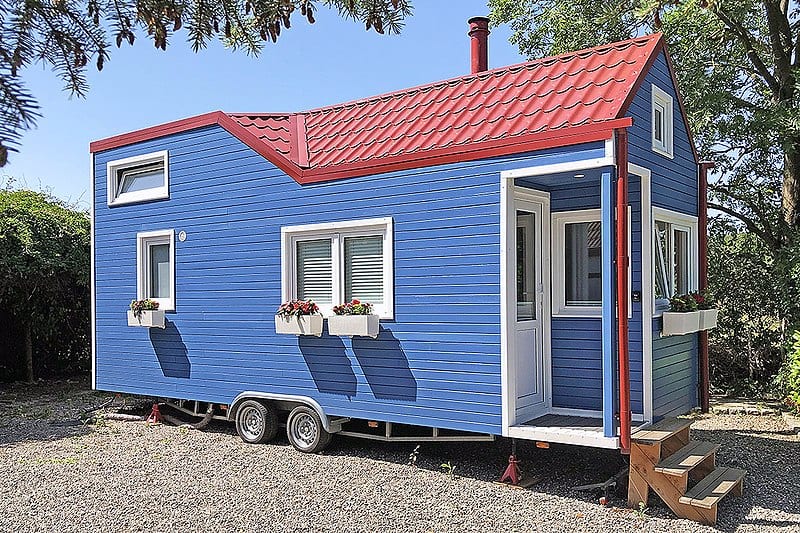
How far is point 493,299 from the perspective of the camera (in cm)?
660

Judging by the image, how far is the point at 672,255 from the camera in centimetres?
768

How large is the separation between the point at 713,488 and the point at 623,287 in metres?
1.78

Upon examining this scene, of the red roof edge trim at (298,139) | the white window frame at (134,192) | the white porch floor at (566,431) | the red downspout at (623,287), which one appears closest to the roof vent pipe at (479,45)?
the red roof edge trim at (298,139)

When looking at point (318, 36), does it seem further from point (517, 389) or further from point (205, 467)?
point (205, 467)

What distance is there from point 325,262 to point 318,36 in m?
5.85

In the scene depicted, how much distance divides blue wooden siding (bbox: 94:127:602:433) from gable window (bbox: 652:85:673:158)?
1715 millimetres

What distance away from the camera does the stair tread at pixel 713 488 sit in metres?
5.71

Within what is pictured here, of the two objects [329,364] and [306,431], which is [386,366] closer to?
[329,364]

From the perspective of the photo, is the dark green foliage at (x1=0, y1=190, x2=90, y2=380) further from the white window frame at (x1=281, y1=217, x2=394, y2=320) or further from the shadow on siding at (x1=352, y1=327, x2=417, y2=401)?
the shadow on siding at (x1=352, y1=327, x2=417, y2=401)

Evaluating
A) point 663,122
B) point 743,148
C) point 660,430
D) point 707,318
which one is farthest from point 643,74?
point 743,148

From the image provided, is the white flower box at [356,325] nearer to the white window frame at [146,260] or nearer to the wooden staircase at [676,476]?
the wooden staircase at [676,476]

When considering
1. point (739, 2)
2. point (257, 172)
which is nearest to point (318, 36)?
point (257, 172)

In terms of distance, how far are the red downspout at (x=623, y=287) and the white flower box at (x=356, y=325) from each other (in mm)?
2351

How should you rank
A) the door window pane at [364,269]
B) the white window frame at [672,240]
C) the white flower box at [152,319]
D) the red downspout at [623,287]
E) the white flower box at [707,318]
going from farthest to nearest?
the white flower box at [152,319]
the white flower box at [707,318]
the door window pane at [364,269]
the white window frame at [672,240]
the red downspout at [623,287]
